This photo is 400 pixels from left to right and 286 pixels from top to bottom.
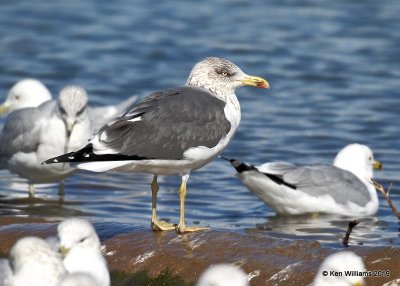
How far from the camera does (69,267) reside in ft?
19.3

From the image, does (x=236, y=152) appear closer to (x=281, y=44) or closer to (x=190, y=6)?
(x=281, y=44)

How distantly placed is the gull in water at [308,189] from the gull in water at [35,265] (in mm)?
4167

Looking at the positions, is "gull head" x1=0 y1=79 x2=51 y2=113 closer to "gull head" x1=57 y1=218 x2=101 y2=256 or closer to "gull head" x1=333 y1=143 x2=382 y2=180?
"gull head" x1=333 y1=143 x2=382 y2=180

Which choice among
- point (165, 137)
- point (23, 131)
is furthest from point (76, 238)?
point (23, 131)

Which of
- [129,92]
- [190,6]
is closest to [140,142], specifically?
[129,92]

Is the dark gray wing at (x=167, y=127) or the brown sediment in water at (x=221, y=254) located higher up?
the dark gray wing at (x=167, y=127)

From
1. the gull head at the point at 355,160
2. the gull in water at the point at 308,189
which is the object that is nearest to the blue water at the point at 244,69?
the gull in water at the point at 308,189

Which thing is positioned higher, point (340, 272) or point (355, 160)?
point (340, 272)

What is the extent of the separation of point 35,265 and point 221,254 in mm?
1751

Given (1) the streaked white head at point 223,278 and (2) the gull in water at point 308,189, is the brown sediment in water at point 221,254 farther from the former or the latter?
(2) the gull in water at point 308,189

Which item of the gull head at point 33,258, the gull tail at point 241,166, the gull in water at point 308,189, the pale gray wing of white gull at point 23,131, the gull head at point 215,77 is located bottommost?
the gull in water at point 308,189

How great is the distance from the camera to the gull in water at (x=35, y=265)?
17.5 ft

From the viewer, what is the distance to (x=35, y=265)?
5332mm

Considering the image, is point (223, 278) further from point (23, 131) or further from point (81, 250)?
point (23, 131)
